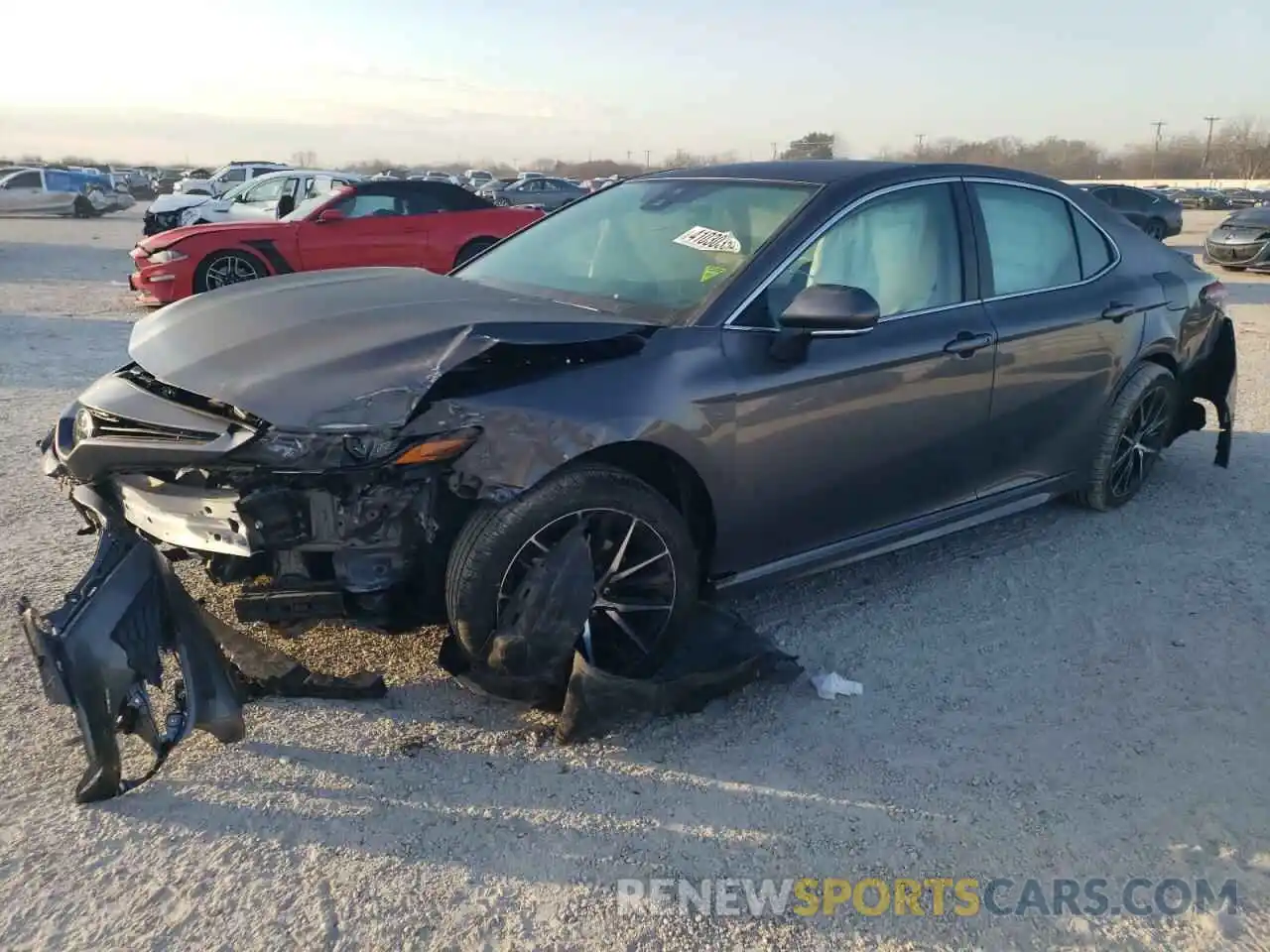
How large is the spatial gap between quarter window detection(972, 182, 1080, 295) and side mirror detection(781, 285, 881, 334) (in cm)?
113

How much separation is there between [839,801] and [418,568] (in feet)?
4.54

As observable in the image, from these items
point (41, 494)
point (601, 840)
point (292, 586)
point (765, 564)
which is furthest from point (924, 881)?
point (41, 494)

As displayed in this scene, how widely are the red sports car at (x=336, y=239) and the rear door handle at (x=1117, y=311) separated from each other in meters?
7.36

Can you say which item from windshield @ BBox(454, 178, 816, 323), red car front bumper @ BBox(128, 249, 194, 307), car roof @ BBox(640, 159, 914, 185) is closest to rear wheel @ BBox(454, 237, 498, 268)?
red car front bumper @ BBox(128, 249, 194, 307)

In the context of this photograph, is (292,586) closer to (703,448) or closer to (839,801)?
(703,448)

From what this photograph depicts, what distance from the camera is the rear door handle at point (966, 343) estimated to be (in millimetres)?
3830

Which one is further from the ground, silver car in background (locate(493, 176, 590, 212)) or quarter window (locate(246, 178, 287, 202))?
silver car in background (locate(493, 176, 590, 212))

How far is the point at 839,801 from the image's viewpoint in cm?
278

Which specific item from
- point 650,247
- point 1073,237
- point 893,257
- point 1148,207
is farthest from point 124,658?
point 1148,207

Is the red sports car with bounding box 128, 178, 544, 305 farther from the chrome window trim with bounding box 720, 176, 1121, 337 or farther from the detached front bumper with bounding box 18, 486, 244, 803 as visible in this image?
the detached front bumper with bounding box 18, 486, 244, 803

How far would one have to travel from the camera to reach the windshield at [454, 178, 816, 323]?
11.6 ft

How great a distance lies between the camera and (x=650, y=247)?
3.85 metres

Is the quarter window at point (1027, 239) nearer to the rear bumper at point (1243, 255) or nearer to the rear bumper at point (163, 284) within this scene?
the rear bumper at point (163, 284)

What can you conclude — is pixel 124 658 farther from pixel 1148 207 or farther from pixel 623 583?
pixel 1148 207
